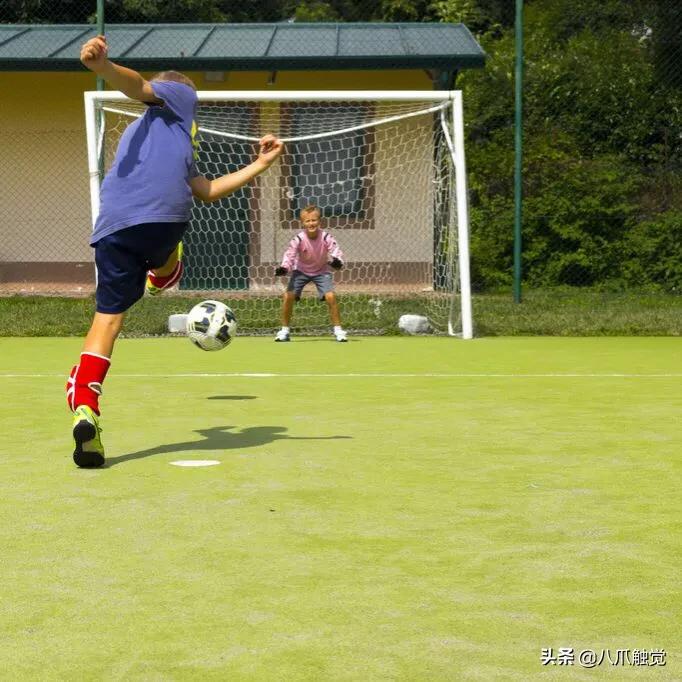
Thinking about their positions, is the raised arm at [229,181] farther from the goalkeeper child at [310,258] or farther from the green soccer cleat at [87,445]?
the goalkeeper child at [310,258]

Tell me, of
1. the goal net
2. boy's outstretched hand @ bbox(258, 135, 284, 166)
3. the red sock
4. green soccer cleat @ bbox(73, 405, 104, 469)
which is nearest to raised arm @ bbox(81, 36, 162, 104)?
boy's outstretched hand @ bbox(258, 135, 284, 166)

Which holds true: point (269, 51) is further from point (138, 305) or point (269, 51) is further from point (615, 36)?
point (615, 36)

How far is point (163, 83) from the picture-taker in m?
6.30

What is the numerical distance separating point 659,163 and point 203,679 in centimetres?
2066

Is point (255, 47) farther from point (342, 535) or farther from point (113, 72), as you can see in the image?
point (342, 535)

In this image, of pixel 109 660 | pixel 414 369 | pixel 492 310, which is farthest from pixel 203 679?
pixel 492 310

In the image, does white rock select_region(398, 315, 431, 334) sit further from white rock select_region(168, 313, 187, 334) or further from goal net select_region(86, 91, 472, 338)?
goal net select_region(86, 91, 472, 338)

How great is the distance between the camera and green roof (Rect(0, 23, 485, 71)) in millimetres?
18984

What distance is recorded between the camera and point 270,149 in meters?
6.66

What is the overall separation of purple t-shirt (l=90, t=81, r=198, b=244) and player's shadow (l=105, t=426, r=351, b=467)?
39.8 inches

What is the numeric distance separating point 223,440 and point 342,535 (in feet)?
7.49

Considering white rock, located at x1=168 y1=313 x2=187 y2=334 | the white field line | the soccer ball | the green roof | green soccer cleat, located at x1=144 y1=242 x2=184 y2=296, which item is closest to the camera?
green soccer cleat, located at x1=144 y1=242 x2=184 y2=296

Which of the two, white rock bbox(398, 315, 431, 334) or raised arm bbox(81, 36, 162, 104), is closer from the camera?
raised arm bbox(81, 36, 162, 104)

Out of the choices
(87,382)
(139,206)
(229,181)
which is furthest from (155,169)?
(87,382)
